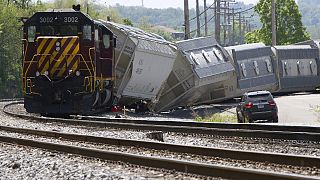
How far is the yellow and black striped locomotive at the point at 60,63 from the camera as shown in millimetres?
20641

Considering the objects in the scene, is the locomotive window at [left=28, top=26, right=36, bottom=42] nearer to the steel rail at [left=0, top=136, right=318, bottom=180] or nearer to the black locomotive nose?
the black locomotive nose

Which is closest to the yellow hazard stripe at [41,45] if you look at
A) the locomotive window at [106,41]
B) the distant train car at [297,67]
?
the locomotive window at [106,41]

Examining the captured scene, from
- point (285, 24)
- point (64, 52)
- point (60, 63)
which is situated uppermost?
point (285, 24)

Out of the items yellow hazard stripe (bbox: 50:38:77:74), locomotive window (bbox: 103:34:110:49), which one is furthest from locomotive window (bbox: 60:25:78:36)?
locomotive window (bbox: 103:34:110:49)

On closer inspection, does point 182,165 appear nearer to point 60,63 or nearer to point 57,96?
point 57,96

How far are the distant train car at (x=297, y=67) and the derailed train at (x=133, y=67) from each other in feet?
0.21

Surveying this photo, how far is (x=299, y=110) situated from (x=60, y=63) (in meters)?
13.2

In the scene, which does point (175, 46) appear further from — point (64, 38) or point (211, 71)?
point (64, 38)

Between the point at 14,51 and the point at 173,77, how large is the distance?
41.0 metres

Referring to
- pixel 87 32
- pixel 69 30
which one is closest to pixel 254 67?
pixel 87 32

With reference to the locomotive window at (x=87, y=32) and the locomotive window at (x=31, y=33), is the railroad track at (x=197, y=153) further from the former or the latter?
the locomotive window at (x=31, y=33)

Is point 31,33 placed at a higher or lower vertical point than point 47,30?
lower

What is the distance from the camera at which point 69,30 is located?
21.2 meters

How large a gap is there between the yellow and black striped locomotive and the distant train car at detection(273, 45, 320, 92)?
689 inches
